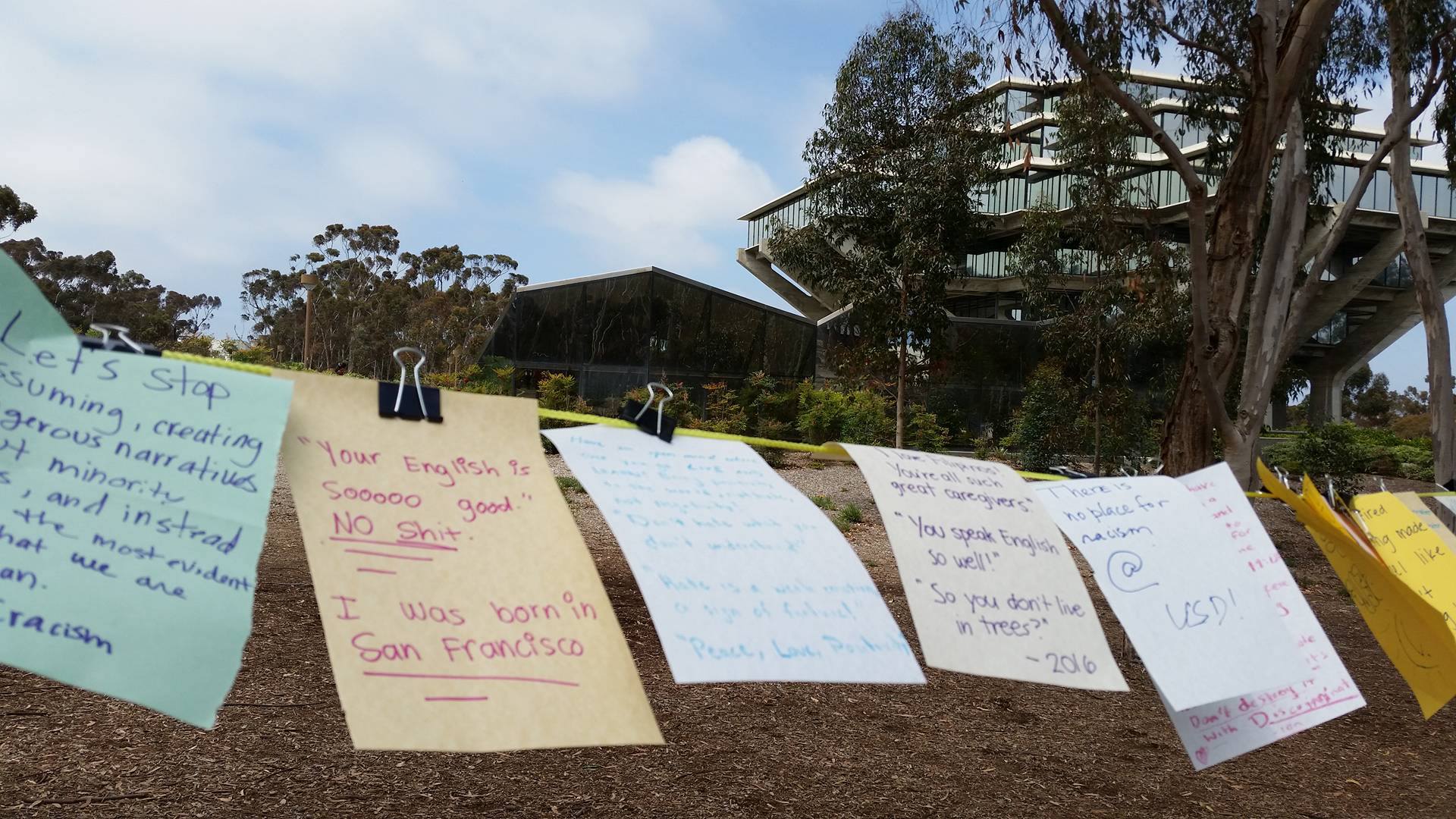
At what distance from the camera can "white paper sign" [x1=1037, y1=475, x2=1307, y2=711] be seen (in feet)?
4.92

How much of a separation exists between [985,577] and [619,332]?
15223 mm

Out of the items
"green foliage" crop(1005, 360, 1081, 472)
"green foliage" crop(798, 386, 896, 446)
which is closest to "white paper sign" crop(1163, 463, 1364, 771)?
"green foliage" crop(798, 386, 896, 446)

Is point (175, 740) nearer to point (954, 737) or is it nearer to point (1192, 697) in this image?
point (954, 737)

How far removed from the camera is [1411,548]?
2240 millimetres

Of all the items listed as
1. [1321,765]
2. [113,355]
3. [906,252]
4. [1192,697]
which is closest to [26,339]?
[113,355]

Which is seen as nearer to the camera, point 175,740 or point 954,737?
point 175,740

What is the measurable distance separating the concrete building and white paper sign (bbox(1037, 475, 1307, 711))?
2201 centimetres

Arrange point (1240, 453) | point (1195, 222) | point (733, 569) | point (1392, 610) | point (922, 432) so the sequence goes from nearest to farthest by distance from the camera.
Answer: point (733, 569), point (1392, 610), point (1195, 222), point (1240, 453), point (922, 432)

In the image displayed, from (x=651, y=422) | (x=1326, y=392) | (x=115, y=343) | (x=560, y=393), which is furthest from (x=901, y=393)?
(x=1326, y=392)

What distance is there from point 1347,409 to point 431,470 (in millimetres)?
56819

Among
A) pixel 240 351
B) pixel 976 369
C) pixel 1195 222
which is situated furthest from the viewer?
pixel 240 351

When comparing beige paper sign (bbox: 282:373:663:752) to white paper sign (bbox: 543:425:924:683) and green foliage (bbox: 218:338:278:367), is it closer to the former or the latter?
white paper sign (bbox: 543:425:924:683)

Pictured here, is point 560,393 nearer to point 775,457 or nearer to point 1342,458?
point 775,457

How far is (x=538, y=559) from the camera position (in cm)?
121
